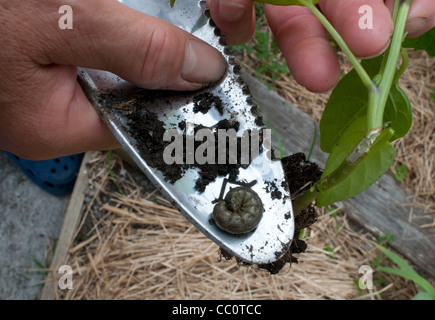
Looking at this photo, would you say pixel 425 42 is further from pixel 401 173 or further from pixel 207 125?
pixel 401 173

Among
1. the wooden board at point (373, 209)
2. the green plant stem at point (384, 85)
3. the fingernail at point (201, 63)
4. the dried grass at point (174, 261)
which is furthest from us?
the wooden board at point (373, 209)

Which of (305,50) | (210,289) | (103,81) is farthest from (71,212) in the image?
(305,50)

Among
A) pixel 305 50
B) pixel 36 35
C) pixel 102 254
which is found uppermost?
pixel 36 35

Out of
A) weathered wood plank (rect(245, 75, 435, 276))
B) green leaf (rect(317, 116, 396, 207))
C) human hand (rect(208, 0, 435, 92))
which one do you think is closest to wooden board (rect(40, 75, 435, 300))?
weathered wood plank (rect(245, 75, 435, 276))

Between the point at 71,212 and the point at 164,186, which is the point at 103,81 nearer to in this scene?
the point at 164,186

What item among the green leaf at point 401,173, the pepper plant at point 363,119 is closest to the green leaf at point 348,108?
the pepper plant at point 363,119

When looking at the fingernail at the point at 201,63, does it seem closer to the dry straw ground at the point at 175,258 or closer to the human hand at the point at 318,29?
the human hand at the point at 318,29
